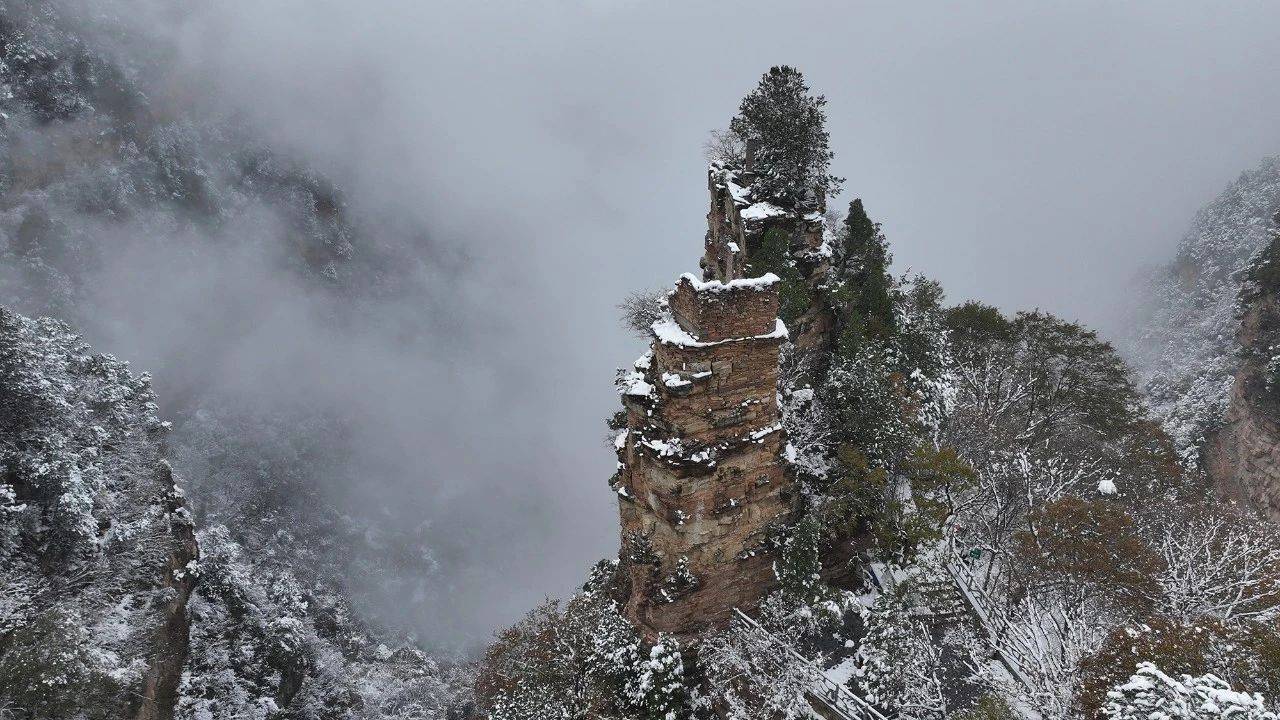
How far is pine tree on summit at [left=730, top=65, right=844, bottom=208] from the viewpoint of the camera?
87.6 feet

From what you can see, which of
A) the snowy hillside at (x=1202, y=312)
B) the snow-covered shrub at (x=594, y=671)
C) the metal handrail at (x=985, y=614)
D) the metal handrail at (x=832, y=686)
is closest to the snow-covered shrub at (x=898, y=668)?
the metal handrail at (x=832, y=686)

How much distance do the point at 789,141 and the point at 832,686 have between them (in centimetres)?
2081

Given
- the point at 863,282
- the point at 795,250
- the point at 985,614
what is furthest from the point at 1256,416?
the point at 795,250

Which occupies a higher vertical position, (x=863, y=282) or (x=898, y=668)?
(x=863, y=282)

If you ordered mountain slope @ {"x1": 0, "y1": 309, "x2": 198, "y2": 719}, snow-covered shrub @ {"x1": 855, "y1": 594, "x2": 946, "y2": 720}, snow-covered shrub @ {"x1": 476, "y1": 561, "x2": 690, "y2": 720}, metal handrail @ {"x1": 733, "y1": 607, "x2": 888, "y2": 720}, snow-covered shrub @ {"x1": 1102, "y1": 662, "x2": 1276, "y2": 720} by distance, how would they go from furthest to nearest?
mountain slope @ {"x1": 0, "y1": 309, "x2": 198, "y2": 719}
snow-covered shrub @ {"x1": 476, "y1": 561, "x2": 690, "y2": 720}
metal handrail @ {"x1": 733, "y1": 607, "x2": 888, "y2": 720}
snow-covered shrub @ {"x1": 855, "y1": 594, "x2": 946, "y2": 720}
snow-covered shrub @ {"x1": 1102, "y1": 662, "x2": 1276, "y2": 720}

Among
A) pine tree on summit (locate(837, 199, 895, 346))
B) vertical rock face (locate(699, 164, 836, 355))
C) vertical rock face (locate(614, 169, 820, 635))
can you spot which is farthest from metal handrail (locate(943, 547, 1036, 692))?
vertical rock face (locate(699, 164, 836, 355))

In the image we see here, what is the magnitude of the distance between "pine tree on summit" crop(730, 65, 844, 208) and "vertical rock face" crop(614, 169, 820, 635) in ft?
35.7

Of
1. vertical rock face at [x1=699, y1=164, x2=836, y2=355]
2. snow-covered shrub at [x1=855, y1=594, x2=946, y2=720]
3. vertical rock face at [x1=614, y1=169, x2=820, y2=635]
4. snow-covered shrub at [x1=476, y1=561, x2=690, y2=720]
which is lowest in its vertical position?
snow-covered shrub at [x1=855, y1=594, x2=946, y2=720]

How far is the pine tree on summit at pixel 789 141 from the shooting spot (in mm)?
26703

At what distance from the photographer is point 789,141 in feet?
87.2

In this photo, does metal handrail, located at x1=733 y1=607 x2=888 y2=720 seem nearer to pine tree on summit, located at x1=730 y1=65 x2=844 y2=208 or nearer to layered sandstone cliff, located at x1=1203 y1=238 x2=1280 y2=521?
pine tree on summit, located at x1=730 y1=65 x2=844 y2=208

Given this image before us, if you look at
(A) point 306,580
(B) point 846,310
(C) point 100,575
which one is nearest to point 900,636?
(B) point 846,310

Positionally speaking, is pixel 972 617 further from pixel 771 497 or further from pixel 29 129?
pixel 29 129

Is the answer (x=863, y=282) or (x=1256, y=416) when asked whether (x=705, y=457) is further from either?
(x=1256, y=416)
